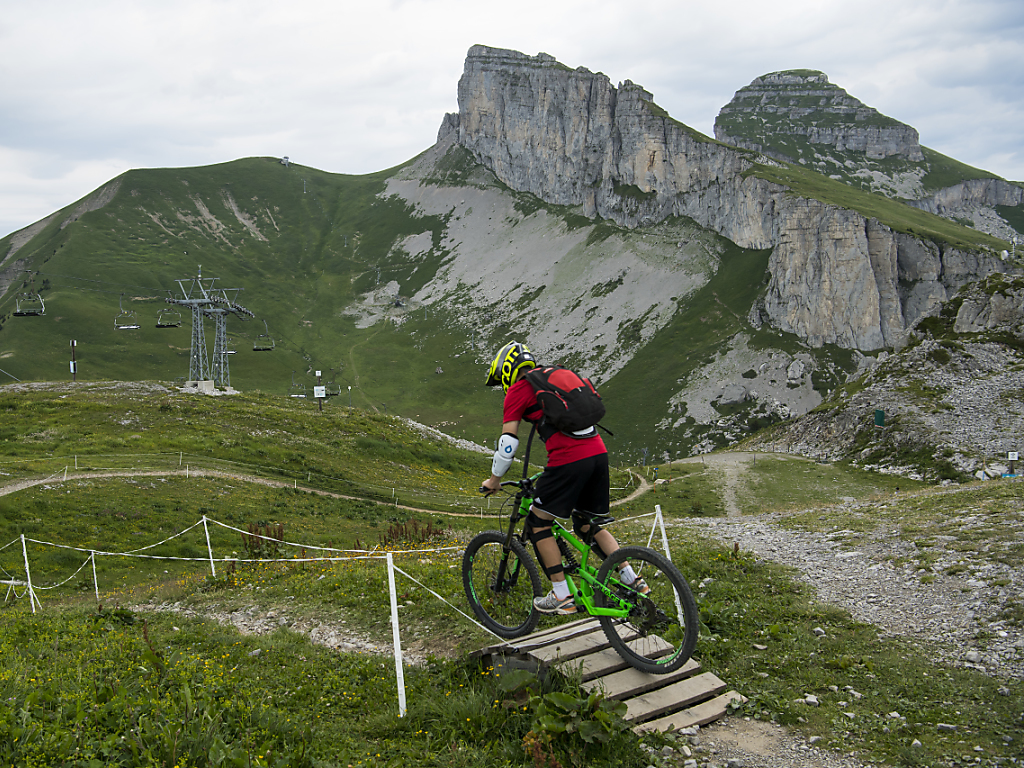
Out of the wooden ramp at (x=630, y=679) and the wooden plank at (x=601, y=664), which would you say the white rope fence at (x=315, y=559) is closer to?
the wooden ramp at (x=630, y=679)

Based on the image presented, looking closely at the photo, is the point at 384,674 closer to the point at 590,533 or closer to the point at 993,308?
the point at 590,533

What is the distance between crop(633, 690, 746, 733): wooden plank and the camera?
6.79m

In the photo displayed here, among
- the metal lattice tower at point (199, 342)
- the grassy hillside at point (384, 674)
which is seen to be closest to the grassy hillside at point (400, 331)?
the metal lattice tower at point (199, 342)

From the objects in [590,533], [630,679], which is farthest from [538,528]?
[630,679]

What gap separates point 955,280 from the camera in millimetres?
134000

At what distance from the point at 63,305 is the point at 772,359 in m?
165

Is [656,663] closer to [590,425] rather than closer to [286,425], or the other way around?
[590,425]

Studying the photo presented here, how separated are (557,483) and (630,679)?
248 centimetres

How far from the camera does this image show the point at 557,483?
7.97m

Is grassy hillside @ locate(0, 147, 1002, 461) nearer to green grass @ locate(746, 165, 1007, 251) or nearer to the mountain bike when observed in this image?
green grass @ locate(746, 165, 1007, 251)

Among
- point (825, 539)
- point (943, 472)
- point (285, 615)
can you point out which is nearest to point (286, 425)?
point (285, 615)

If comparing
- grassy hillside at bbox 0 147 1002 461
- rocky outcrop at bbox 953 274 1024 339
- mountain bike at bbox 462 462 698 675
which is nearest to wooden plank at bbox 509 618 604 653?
mountain bike at bbox 462 462 698 675

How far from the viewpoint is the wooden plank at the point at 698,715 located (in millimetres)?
6789

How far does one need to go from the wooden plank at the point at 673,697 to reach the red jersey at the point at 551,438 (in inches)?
114
